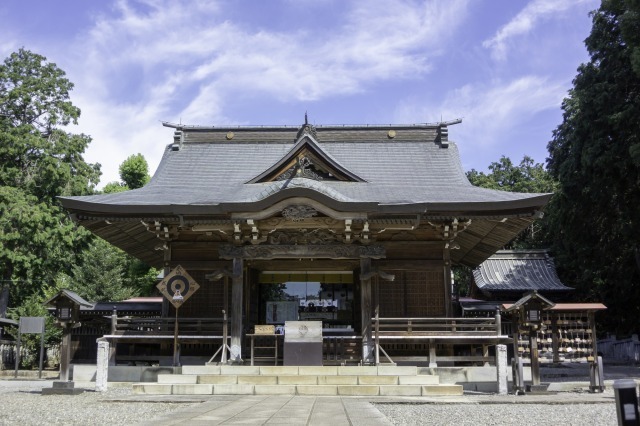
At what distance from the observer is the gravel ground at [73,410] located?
7.64 meters

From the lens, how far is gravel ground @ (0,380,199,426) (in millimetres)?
7637

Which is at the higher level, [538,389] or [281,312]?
[281,312]

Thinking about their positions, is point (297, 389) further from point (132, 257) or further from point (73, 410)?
point (132, 257)

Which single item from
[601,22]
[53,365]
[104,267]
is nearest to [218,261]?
[53,365]

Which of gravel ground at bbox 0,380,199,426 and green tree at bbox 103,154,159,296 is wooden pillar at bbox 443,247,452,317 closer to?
gravel ground at bbox 0,380,199,426

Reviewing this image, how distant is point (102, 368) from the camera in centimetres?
1334

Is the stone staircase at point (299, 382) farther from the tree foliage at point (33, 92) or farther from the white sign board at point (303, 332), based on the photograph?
the tree foliage at point (33, 92)

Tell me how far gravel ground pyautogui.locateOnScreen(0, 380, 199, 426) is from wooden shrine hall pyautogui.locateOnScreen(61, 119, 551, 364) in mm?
4297

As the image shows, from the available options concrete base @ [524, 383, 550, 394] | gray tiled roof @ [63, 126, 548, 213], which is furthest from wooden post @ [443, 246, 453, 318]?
concrete base @ [524, 383, 550, 394]

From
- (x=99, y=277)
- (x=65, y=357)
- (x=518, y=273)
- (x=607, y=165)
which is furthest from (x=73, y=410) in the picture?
(x=99, y=277)

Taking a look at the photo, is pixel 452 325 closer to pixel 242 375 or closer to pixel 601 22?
pixel 242 375

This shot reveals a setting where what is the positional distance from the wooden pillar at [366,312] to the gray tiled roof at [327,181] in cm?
174

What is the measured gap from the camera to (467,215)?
1450 cm

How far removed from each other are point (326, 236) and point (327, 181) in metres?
2.15
